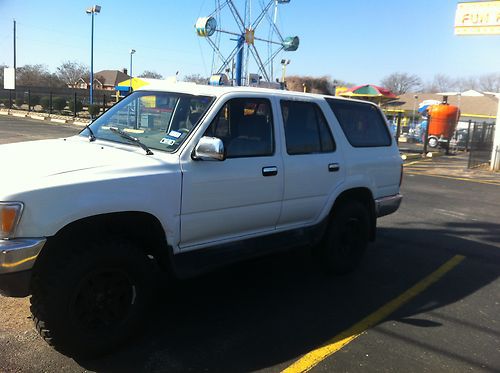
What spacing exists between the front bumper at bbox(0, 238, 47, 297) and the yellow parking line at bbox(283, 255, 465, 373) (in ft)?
5.86

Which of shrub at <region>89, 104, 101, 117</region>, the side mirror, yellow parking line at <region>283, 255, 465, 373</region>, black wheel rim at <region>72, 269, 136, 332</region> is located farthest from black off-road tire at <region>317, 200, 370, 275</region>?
shrub at <region>89, 104, 101, 117</region>

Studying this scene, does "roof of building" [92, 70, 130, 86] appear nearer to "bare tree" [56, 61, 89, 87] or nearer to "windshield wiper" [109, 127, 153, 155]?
"bare tree" [56, 61, 89, 87]

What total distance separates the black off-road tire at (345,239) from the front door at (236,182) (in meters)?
0.92

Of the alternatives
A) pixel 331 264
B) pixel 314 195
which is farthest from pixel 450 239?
pixel 314 195

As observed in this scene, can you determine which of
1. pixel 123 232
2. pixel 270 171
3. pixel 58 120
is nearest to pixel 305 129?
pixel 270 171

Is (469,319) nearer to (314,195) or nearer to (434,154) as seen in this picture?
(314,195)

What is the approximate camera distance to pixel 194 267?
144 inches

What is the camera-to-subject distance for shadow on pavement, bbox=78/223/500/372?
3.38 m

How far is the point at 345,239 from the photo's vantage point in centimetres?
516

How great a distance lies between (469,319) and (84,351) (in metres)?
3.28

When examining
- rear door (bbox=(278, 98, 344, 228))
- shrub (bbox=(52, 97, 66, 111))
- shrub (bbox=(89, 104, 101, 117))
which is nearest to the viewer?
rear door (bbox=(278, 98, 344, 228))

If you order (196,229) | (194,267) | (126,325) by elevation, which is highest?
(196,229)

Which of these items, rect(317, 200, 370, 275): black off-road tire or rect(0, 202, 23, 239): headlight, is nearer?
rect(0, 202, 23, 239): headlight

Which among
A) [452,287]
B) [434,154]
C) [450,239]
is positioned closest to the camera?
[452,287]
